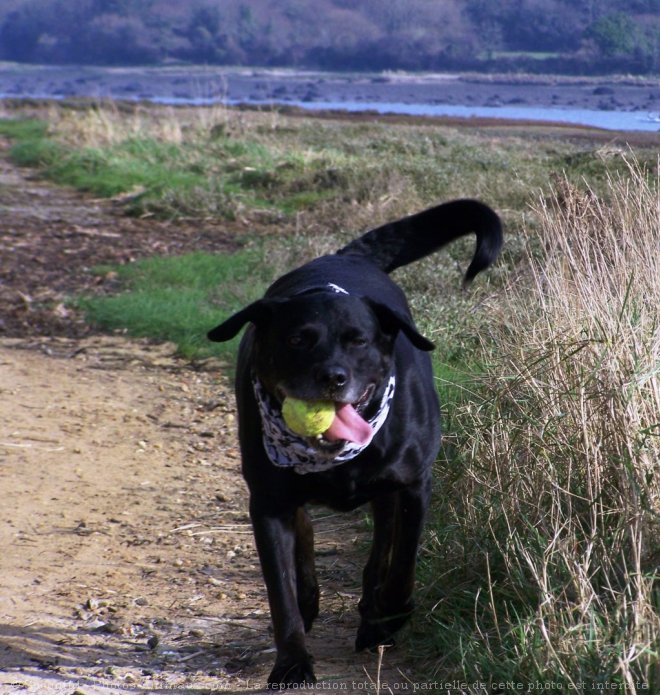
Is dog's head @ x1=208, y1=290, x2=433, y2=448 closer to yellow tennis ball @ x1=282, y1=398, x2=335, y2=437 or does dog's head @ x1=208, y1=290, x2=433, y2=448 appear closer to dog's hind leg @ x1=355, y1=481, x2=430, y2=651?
yellow tennis ball @ x1=282, y1=398, x2=335, y2=437

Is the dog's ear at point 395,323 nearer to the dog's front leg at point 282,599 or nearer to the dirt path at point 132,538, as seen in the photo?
the dog's front leg at point 282,599

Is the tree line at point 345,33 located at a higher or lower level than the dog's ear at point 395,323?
higher

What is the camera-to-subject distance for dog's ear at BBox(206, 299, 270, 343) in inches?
145

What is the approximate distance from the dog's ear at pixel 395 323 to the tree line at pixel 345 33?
6934 mm

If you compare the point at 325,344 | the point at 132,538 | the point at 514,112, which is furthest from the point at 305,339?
the point at 514,112

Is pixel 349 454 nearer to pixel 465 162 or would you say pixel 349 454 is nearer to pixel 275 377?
pixel 275 377

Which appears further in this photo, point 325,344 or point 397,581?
point 397,581

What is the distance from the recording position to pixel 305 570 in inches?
165

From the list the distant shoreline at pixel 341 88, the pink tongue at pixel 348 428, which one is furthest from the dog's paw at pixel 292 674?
the distant shoreline at pixel 341 88

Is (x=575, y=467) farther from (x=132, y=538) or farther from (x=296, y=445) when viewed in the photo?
(x=132, y=538)

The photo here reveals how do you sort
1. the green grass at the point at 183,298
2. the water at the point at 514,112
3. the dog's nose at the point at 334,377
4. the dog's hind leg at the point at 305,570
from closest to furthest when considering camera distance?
the dog's nose at the point at 334,377 → the dog's hind leg at the point at 305,570 → the green grass at the point at 183,298 → the water at the point at 514,112

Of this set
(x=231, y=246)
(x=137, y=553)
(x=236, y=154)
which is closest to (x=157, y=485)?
(x=137, y=553)

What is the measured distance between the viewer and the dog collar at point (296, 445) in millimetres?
3543

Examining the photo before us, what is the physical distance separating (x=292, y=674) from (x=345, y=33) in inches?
1855
